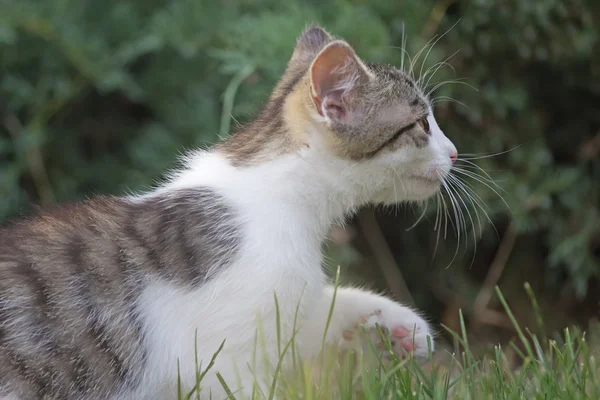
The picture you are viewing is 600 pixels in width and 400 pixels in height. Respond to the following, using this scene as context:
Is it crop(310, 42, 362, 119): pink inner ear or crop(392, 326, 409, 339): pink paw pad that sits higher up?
crop(310, 42, 362, 119): pink inner ear

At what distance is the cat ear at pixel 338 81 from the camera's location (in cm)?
221

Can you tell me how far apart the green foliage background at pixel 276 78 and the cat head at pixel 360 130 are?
0.99 meters

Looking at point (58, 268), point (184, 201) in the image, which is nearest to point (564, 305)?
point (184, 201)

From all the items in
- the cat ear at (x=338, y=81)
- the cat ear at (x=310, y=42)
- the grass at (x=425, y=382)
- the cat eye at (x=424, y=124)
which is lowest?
the grass at (x=425, y=382)

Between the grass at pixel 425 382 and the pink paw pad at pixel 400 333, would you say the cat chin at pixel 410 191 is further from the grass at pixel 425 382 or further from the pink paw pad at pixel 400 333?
the grass at pixel 425 382

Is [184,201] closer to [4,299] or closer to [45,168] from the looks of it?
[4,299]

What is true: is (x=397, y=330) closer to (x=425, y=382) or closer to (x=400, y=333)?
(x=400, y=333)

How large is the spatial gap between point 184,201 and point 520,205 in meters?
1.79

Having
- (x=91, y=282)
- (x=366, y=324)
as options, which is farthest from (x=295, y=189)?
(x=91, y=282)

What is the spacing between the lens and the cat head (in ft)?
7.50

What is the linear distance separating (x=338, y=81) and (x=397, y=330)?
2.43 ft

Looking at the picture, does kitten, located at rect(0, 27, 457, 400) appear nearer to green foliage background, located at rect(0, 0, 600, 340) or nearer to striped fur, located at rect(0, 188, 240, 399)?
striped fur, located at rect(0, 188, 240, 399)

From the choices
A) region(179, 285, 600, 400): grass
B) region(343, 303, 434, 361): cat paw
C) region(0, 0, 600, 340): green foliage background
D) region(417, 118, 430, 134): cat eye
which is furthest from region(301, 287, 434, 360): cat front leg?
region(0, 0, 600, 340): green foliage background

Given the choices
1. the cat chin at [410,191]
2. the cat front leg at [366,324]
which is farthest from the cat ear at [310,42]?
the cat front leg at [366,324]
